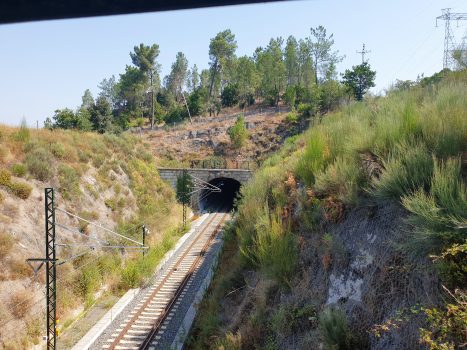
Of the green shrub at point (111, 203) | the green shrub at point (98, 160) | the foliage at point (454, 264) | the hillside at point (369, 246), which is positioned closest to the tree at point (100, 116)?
the green shrub at point (98, 160)

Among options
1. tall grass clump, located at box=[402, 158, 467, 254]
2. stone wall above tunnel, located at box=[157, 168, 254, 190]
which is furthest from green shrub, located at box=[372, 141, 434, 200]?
stone wall above tunnel, located at box=[157, 168, 254, 190]

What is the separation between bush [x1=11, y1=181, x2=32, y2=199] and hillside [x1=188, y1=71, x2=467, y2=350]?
34.1ft

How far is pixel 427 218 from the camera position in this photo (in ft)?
14.2

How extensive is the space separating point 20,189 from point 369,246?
1499cm

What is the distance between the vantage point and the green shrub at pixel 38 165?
49.8 feet

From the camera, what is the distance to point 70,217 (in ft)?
50.6

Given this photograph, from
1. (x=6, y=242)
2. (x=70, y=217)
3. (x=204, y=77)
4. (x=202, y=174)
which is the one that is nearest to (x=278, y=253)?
(x=6, y=242)

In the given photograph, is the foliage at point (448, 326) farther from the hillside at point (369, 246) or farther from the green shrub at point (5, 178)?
the green shrub at point (5, 178)

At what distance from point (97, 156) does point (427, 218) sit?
20.9 meters

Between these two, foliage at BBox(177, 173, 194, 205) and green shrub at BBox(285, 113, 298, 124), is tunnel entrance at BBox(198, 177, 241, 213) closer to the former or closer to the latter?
foliage at BBox(177, 173, 194, 205)

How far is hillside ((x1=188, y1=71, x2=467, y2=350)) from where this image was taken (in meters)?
4.12

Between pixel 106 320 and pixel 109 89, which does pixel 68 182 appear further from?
pixel 109 89

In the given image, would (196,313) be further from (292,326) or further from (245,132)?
(245,132)

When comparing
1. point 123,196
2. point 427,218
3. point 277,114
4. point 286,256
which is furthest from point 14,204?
point 277,114
